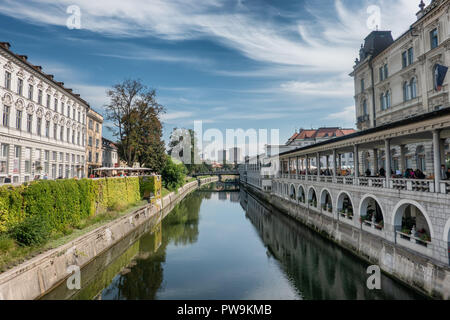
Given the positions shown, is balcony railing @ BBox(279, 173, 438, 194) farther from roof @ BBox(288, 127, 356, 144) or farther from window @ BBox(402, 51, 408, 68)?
roof @ BBox(288, 127, 356, 144)

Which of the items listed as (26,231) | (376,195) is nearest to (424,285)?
(376,195)

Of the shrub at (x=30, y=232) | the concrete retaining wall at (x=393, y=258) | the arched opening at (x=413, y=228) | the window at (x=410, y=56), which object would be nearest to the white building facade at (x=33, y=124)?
the shrub at (x=30, y=232)

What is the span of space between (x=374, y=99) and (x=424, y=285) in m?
26.8

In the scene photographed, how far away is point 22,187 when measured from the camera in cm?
1298

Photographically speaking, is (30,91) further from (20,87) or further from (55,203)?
(55,203)

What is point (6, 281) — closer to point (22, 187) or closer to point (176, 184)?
point (22, 187)

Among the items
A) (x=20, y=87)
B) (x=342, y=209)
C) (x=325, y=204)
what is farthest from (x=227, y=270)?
(x=20, y=87)

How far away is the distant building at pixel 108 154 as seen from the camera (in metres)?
49.9

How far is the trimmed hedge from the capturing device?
12.1 meters

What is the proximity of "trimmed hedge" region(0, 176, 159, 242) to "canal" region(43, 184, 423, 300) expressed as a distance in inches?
129

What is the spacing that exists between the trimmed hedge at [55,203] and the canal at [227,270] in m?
3.27

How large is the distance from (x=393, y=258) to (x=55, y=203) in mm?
17912

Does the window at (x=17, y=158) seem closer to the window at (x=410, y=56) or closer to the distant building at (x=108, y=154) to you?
the distant building at (x=108, y=154)
